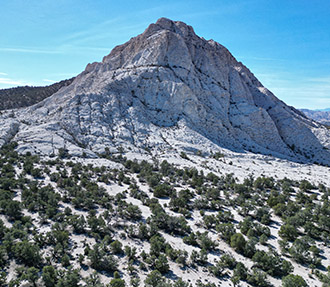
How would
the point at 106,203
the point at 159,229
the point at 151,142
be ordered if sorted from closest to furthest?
the point at 159,229 → the point at 106,203 → the point at 151,142

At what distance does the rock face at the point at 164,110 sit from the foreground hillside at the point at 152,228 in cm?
1341

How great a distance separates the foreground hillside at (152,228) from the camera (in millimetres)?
20109

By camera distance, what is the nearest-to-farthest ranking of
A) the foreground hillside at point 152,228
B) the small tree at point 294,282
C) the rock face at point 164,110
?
1. the small tree at point 294,282
2. the foreground hillside at point 152,228
3. the rock face at point 164,110

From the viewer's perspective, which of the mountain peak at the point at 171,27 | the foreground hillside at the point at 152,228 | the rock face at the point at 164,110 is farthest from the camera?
the mountain peak at the point at 171,27

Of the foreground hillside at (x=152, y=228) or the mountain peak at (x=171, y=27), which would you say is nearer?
the foreground hillside at (x=152, y=228)

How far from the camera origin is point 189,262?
22375 mm

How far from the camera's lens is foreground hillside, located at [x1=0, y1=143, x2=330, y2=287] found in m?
20.1

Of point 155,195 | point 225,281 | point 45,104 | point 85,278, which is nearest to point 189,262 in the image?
point 225,281

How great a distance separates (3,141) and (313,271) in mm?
65206

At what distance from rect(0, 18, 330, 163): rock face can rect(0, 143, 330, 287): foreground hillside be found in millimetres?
13409

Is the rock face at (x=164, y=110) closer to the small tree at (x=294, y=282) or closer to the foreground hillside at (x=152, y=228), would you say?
the foreground hillside at (x=152, y=228)

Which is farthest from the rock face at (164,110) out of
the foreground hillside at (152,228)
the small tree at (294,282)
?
the small tree at (294,282)

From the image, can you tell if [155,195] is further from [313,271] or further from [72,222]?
[313,271]

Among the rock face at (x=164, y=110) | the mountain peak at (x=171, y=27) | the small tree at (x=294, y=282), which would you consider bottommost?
the small tree at (x=294, y=282)
